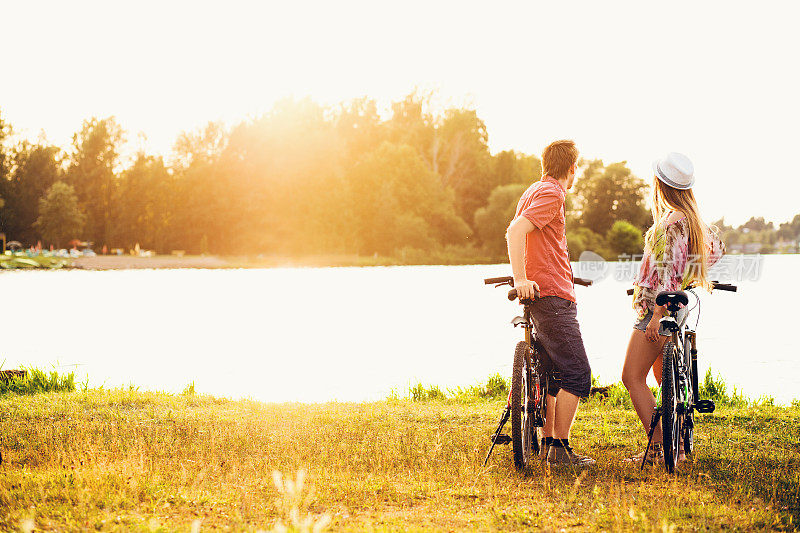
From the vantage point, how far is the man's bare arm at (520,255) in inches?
204

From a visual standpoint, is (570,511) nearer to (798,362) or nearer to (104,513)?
(104,513)

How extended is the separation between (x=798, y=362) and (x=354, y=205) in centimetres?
6724

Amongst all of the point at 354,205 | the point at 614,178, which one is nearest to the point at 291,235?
the point at 354,205

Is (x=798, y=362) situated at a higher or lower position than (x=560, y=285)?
lower

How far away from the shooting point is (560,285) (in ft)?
17.7

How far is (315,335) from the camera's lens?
29.0m

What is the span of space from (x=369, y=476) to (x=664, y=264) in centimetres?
241

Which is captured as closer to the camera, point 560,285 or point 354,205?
point 560,285

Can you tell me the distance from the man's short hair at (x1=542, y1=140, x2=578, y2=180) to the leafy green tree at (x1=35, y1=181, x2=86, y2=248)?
244ft

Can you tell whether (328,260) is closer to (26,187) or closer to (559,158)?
(26,187)

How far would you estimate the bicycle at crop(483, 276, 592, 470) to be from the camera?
535 centimetres

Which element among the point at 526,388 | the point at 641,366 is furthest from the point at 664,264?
the point at 526,388

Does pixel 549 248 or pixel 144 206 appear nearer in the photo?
pixel 549 248

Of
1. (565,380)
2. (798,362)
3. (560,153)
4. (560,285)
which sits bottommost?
(798,362)
